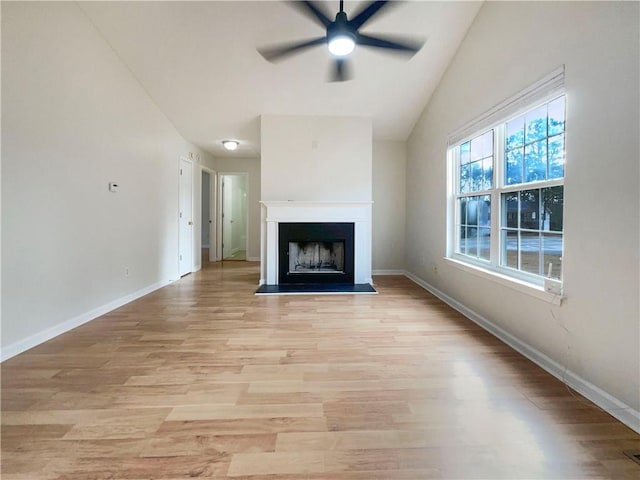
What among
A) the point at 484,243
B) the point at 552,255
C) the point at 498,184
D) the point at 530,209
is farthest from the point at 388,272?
the point at 552,255

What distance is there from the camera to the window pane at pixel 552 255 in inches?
80.3

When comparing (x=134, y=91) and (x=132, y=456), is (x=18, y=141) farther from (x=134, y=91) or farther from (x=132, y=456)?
(x=132, y=456)

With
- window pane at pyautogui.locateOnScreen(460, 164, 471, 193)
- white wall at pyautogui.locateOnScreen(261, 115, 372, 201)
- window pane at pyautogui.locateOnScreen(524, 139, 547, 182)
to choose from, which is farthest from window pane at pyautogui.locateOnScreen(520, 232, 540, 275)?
white wall at pyautogui.locateOnScreen(261, 115, 372, 201)

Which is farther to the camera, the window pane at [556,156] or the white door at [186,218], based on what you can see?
the white door at [186,218]

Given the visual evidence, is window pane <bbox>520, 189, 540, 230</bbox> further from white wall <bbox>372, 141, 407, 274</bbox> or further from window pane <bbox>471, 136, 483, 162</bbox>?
white wall <bbox>372, 141, 407, 274</bbox>

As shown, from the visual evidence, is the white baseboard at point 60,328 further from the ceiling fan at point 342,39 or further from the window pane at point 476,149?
the window pane at point 476,149

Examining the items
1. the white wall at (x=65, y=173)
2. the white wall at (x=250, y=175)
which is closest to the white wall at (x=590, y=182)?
the white wall at (x=65, y=173)

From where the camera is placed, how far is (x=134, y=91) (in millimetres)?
3600

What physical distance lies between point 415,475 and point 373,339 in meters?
1.31

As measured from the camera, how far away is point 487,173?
296 cm

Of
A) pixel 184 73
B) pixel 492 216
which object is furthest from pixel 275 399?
pixel 184 73

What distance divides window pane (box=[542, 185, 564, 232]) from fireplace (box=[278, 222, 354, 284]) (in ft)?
8.10

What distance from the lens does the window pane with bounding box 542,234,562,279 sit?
6.69 feet

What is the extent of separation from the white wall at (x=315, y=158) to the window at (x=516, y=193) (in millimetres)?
1405
